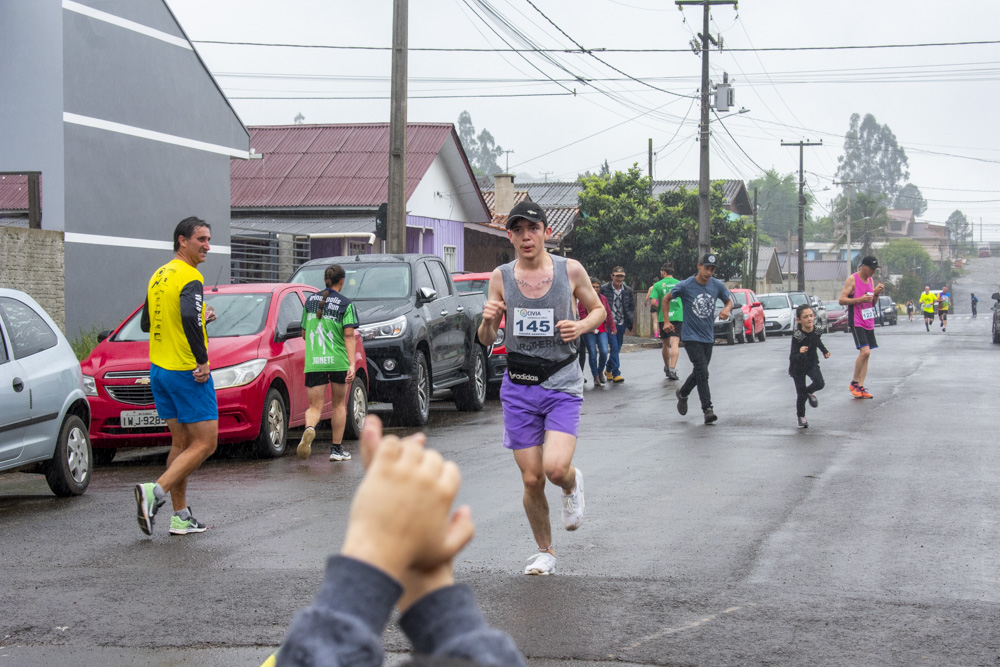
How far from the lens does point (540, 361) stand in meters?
6.14

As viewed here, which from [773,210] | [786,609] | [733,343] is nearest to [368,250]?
[733,343]

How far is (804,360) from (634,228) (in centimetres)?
2830

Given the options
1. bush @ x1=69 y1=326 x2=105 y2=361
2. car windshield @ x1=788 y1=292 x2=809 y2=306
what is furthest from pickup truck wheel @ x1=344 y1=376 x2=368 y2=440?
car windshield @ x1=788 y1=292 x2=809 y2=306

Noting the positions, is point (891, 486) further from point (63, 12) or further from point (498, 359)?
point (63, 12)

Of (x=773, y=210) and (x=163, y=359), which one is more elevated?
(x=773, y=210)

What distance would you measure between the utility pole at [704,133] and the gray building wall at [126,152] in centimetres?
1600

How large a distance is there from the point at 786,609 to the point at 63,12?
16.1 meters

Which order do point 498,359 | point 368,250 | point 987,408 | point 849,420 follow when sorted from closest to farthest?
1. point 849,420
2. point 987,408
3. point 498,359
4. point 368,250

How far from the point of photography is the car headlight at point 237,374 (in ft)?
35.2

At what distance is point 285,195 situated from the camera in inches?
1211

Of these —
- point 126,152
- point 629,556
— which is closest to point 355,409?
point 629,556

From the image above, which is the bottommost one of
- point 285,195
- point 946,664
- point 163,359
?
point 946,664

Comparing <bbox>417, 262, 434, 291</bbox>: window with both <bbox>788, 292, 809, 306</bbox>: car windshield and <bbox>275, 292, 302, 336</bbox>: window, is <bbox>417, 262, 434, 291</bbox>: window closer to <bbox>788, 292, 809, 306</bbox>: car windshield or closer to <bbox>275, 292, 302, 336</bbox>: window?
<bbox>275, 292, 302, 336</bbox>: window

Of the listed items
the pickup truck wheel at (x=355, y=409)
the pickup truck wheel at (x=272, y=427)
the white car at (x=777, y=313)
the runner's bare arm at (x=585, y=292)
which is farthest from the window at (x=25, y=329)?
the white car at (x=777, y=313)
